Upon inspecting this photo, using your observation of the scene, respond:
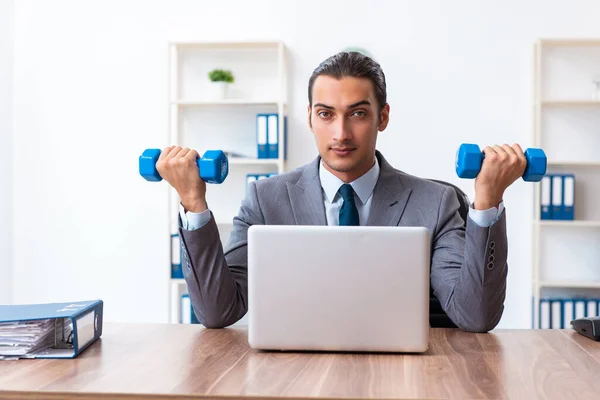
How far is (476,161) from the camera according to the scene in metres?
1.52

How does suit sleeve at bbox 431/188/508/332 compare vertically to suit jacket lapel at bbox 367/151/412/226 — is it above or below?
below

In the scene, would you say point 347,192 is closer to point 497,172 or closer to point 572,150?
point 497,172

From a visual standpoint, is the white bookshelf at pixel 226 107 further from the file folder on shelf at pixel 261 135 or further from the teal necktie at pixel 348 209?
the teal necktie at pixel 348 209

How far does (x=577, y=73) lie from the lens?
13.6ft

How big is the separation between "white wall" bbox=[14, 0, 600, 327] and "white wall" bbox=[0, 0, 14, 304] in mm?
51

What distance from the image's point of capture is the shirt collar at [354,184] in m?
2.01

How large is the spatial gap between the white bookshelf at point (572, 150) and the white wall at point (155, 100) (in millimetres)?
108

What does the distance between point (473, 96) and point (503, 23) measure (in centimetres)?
46

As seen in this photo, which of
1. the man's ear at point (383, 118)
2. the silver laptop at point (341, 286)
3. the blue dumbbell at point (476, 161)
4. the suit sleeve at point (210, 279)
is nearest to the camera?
the silver laptop at point (341, 286)

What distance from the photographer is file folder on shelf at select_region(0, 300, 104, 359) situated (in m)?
1.38

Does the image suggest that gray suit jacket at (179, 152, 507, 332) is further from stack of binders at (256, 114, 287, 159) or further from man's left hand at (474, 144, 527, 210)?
stack of binders at (256, 114, 287, 159)

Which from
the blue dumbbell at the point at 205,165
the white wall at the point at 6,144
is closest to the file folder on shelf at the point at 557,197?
the blue dumbbell at the point at 205,165

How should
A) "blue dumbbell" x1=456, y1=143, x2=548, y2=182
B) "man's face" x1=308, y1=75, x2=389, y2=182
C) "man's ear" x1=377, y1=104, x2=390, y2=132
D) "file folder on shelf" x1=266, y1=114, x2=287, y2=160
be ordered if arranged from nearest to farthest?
"blue dumbbell" x1=456, y1=143, x2=548, y2=182
"man's face" x1=308, y1=75, x2=389, y2=182
"man's ear" x1=377, y1=104, x2=390, y2=132
"file folder on shelf" x1=266, y1=114, x2=287, y2=160

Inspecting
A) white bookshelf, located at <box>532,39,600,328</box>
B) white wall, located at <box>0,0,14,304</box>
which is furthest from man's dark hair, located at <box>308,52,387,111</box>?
white wall, located at <box>0,0,14,304</box>
